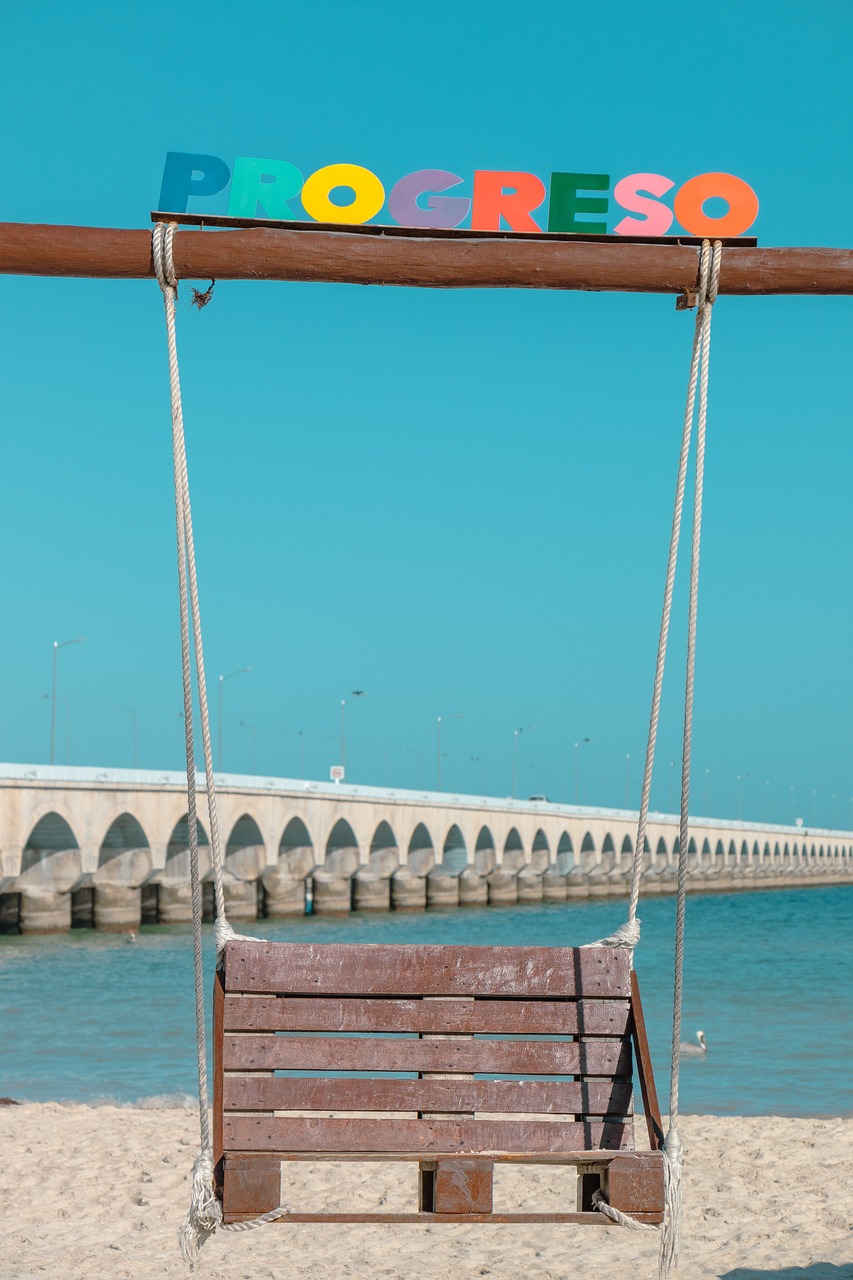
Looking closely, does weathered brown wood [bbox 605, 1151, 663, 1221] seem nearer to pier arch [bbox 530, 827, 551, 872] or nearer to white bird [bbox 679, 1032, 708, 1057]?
white bird [bbox 679, 1032, 708, 1057]

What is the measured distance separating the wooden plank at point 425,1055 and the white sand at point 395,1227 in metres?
2.26

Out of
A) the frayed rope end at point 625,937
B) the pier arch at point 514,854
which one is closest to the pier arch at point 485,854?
the pier arch at point 514,854

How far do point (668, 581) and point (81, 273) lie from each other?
2.60 metres

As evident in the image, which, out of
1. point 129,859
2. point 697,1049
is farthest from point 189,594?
point 129,859

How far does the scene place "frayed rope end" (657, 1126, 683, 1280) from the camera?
16.1 feet

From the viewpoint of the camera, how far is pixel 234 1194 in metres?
4.80

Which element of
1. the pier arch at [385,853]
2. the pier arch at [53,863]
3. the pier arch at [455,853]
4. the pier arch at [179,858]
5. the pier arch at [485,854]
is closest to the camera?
the pier arch at [53,863]

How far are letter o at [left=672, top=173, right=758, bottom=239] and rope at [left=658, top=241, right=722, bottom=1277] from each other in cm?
13

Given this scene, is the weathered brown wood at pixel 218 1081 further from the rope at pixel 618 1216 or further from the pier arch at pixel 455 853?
the pier arch at pixel 455 853

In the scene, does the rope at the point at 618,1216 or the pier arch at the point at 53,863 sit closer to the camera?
the rope at the point at 618,1216

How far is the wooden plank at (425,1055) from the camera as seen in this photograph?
5.30 meters

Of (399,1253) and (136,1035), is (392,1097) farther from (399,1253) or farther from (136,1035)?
(136,1035)

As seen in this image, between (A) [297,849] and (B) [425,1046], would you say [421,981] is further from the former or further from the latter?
A: (A) [297,849]

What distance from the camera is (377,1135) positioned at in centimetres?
520
